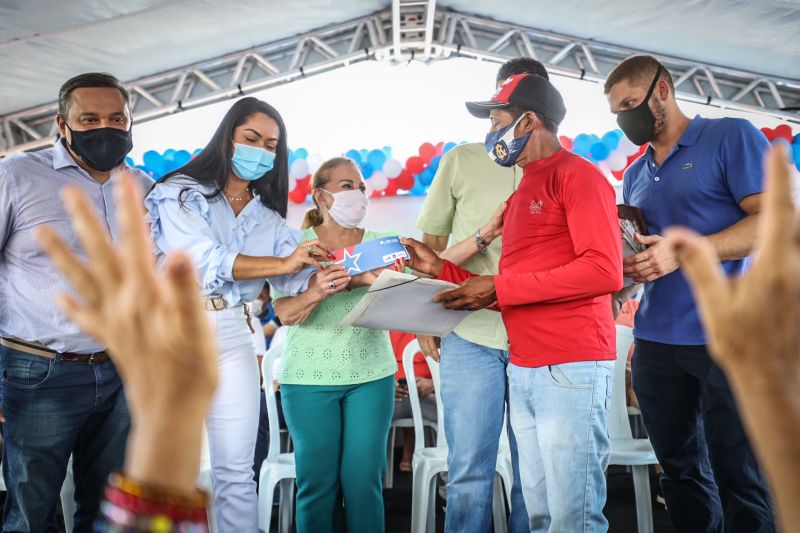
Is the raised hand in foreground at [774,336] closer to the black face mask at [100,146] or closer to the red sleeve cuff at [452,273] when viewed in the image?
the red sleeve cuff at [452,273]

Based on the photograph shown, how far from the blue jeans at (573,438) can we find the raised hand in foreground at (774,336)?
48.2 inches

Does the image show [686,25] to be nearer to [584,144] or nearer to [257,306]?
[584,144]

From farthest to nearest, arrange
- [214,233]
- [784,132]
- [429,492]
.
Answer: [784,132] < [429,492] < [214,233]

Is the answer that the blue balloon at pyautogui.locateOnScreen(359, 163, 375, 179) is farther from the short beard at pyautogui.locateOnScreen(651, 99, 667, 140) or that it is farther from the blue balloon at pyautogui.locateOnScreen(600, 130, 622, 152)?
the short beard at pyautogui.locateOnScreen(651, 99, 667, 140)

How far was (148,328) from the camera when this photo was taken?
0.64 m

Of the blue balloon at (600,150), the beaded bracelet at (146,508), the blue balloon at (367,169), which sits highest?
the blue balloon at (600,150)

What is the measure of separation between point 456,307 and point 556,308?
367mm

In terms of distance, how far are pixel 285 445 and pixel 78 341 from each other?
292 cm

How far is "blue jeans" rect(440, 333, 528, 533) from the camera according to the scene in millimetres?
2307

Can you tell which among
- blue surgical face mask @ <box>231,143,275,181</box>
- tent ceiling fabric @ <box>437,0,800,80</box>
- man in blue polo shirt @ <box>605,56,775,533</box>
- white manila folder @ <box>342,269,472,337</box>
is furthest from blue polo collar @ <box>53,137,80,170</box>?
tent ceiling fabric @ <box>437,0,800,80</box>

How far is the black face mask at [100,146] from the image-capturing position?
2295 millimetres

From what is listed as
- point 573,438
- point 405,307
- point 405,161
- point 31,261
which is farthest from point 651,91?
point 405,161

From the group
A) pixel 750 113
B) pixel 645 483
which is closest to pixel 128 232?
pixel 645 483

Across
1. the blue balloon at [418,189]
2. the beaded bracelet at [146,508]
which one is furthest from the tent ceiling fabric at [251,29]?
the beaded bracelet at [146,508]
